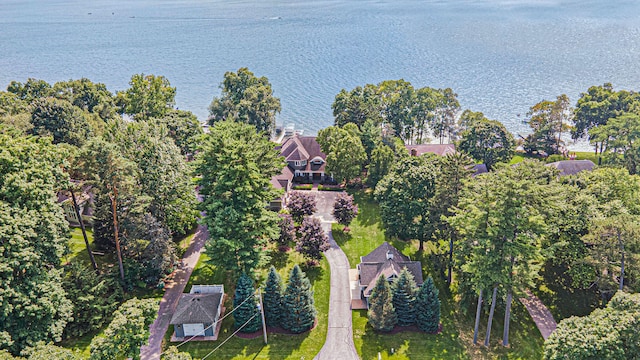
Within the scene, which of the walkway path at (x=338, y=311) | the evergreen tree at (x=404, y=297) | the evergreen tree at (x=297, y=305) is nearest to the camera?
the walkway path at (x=338, y=311)

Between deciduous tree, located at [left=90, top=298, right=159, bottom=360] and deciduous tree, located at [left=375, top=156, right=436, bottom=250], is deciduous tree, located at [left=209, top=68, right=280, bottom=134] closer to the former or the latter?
deciduous tree, located at [left=375, top=156, right=436, bottom=250]

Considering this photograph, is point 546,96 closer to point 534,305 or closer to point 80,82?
point 534,305

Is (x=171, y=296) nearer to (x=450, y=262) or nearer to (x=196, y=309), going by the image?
(x=196, y=309)

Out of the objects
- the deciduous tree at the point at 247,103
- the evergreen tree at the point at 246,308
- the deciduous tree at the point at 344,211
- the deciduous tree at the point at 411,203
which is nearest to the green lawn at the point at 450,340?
the deciduous tree at the point at 411,203

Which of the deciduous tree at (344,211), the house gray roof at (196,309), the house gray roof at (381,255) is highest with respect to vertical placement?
the deciduous tree at (344,211)

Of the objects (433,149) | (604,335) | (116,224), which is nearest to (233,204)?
(116,224)

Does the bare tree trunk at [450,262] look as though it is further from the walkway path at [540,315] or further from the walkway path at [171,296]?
the walkway path at [171,296]

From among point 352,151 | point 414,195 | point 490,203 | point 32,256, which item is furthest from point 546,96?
point 32,256
